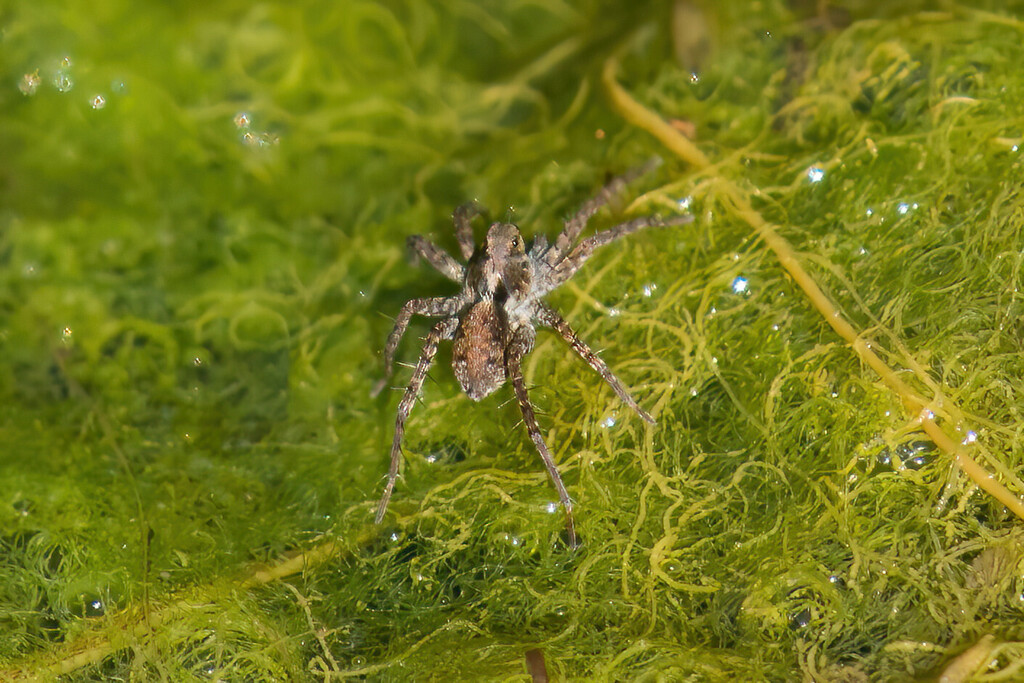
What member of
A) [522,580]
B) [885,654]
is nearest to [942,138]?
[885,654]

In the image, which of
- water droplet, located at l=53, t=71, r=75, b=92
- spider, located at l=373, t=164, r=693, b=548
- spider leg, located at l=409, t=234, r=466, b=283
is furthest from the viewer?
water droplet, located at l=53, t=71, r=75, b=92

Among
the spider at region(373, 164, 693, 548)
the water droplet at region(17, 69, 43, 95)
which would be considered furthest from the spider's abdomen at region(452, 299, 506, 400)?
the water droplet at region(17, 69, 43, 95)

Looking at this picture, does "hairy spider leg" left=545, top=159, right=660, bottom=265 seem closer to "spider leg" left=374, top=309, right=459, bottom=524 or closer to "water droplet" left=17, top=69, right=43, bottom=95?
"spider leg" left=374, top=309, right=459, bottom=524

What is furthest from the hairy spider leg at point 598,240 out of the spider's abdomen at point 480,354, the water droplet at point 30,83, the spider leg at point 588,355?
the water droplet at point 30,83

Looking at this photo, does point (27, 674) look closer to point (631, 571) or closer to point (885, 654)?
point (631, 571)

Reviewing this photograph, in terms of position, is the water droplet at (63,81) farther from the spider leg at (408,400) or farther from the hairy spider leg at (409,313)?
the spider leg at (408,400)

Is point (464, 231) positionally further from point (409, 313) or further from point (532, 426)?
point (532, 426)

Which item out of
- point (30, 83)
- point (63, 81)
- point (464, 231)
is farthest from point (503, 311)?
point (30, 83)
